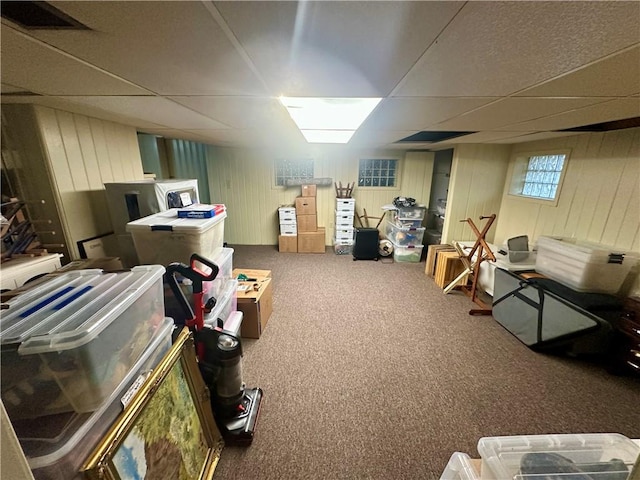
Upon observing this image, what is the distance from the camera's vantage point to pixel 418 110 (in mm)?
1616

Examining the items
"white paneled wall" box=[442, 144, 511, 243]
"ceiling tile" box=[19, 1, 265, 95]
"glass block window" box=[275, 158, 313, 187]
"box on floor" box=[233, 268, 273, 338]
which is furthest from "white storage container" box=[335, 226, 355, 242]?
"ceiling tile" box=[19, 1, 265, 95]

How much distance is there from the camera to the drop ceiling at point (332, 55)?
0.61 meters

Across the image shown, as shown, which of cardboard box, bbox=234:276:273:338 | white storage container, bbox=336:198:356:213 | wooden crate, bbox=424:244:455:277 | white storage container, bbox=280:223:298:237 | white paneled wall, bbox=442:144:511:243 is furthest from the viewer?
white storage container, bbox=280:223:298:237

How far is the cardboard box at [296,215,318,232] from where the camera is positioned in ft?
15.4

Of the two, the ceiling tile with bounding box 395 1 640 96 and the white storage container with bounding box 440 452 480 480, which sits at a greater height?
the ceiling tile with bounding box 395 1 640 96

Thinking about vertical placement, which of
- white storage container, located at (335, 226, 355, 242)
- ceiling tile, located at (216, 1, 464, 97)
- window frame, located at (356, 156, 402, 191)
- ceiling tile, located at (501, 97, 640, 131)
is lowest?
white storage container, located at (335, 226, 355, 242)

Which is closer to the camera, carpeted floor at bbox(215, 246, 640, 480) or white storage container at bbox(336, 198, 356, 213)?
carpeted floor at bbox(215, 246, 640, 480)

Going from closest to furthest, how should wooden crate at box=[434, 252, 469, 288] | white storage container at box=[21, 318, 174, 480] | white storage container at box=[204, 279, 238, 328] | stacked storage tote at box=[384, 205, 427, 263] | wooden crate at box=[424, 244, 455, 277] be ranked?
white storage container at box=[21, 318, 174, 480]
white storage container at box=[204, 279, 238, 328]
wooden crate at box=[434, 252, 469, 288]
wooden crate at box=[424, 244, 455, 277]
stacked storage tote at box=[384, 205, 427, 263]

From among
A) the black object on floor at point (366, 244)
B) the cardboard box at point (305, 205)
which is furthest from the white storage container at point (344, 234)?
the cardboard box at point (305, 205)

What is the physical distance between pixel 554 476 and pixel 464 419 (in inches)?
44.0

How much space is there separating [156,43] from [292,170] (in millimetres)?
4273

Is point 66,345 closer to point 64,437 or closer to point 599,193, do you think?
point 64,437

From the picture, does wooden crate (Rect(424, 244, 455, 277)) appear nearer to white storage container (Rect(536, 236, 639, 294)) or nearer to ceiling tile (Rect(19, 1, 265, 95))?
white storage container (Rect(536, 236, 639, 294))

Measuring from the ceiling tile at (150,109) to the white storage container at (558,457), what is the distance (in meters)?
2.17
